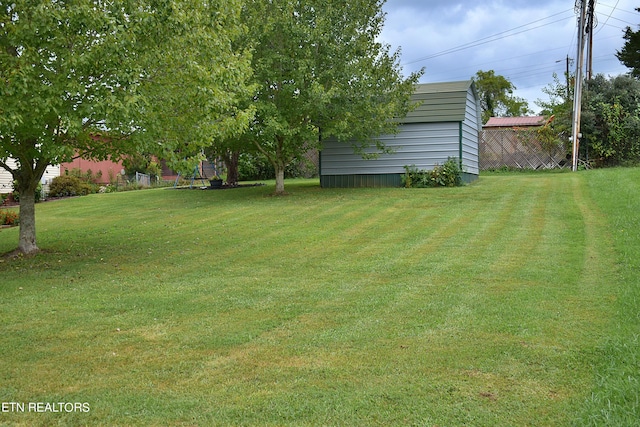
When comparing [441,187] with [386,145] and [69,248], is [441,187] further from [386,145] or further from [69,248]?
[69,248]

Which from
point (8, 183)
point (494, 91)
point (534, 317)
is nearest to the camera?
point (534, 317)

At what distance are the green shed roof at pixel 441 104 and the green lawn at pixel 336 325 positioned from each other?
811 cm

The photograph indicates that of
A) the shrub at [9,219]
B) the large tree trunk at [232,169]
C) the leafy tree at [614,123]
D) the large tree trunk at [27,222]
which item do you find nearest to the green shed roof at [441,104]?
the large tree trunk at [232,169]

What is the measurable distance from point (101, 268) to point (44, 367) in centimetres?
424

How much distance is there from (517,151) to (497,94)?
124 ft

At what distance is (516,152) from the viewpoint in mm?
27484

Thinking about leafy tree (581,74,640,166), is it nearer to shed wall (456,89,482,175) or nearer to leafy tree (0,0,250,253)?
shed wall (456,89,482,175)

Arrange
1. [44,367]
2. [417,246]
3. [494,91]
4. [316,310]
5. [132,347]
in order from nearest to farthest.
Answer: [44,367], [132,347], [316,310], [417,246], [494,91]

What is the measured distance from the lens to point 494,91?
204ft

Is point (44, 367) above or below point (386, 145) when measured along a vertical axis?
below

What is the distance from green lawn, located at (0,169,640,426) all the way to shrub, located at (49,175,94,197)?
14.2 meters

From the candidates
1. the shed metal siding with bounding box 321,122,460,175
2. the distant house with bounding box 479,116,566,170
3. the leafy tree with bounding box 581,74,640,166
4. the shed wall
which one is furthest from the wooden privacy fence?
the shed metal siding with bounding box 321,122,460,175

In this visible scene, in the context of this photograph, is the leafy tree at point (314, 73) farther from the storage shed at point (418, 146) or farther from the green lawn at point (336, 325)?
the green lawn at point (336, 325)

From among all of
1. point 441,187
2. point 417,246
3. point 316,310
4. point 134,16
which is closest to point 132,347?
point 316,310
